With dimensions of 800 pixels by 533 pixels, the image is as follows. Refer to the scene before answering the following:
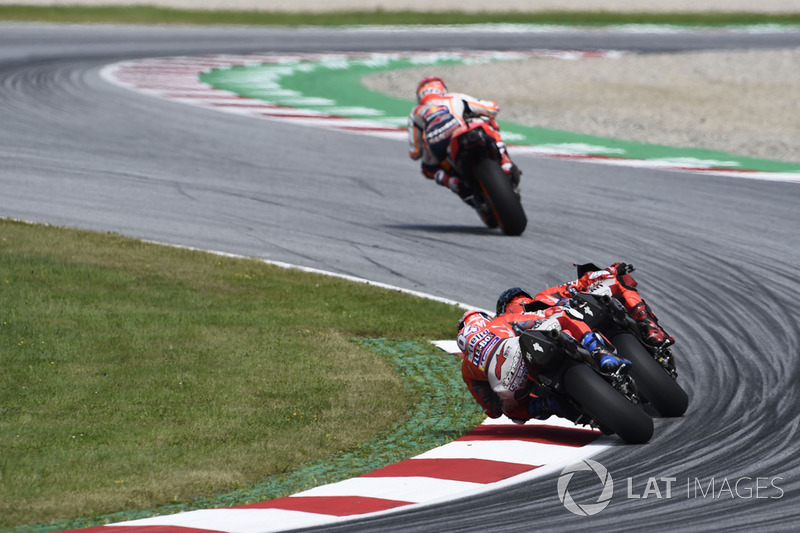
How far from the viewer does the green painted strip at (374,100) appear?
59.9 ft

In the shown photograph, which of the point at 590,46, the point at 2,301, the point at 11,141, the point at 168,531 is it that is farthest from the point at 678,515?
the point at 590,46

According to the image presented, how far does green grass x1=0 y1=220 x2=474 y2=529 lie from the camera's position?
6539 mm

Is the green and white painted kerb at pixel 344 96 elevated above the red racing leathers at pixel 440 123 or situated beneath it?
situated beneath

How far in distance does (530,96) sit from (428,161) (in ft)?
39.6

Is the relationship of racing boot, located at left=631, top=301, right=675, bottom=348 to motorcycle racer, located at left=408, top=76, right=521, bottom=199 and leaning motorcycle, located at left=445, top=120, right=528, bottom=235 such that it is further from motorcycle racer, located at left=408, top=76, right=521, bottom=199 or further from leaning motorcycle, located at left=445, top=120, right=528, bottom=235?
motorcycle racer, located at left=408, top=76, right=521, bottom=199

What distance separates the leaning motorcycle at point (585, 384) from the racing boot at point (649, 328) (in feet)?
2.54

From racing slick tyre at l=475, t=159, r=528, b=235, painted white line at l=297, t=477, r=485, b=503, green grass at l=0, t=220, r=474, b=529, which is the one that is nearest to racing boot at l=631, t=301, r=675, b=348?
green grass at l=0, t=220, r=474, b=529

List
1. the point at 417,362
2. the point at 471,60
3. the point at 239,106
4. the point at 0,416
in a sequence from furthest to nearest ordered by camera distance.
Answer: the point at 471,60 → the point at 239,106 → the point at 417,362 → the point at 0,416

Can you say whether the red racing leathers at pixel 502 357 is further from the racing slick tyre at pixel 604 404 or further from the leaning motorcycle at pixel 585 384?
the racing slick tyre at pixel 604 404

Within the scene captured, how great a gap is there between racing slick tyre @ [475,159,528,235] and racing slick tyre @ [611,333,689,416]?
5.44m

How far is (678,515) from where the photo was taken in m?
5.84

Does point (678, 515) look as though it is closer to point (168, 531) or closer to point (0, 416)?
point (168, 531)

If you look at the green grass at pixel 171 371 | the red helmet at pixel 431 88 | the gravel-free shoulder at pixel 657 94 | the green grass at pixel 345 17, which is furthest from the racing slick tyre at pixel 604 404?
the green grass at pixel 345 17

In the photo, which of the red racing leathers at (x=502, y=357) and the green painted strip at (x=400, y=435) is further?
the red racing leathers at (x=502, y=357)
